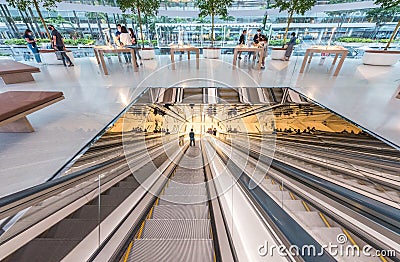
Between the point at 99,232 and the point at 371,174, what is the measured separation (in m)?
2.29

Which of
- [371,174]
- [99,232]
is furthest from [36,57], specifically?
[371,174]

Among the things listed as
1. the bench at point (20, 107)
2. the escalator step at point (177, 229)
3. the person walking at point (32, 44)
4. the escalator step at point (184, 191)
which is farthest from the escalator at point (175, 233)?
the person walking at point (32, 44)

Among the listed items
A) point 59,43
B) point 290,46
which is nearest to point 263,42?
point 290,46

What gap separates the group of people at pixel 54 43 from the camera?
17.5 ft

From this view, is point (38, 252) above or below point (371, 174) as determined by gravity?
above

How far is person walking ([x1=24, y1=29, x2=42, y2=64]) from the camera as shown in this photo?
18.0 ft

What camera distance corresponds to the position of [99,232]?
105 centimetres

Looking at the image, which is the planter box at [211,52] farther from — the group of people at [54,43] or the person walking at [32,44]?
the person walking at [32,44]

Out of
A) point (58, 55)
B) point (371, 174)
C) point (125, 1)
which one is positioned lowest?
point (371, 174)

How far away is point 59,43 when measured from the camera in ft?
18.0

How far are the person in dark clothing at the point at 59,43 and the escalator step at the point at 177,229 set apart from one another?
690 centimetres

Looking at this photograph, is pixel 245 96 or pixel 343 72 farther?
pixel 343 72

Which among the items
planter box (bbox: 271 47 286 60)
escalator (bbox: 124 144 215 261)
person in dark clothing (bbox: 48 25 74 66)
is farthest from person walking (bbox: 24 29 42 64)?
planter box (bbox: 271 47 286 60)

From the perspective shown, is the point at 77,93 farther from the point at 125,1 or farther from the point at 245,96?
the point at 125,1
